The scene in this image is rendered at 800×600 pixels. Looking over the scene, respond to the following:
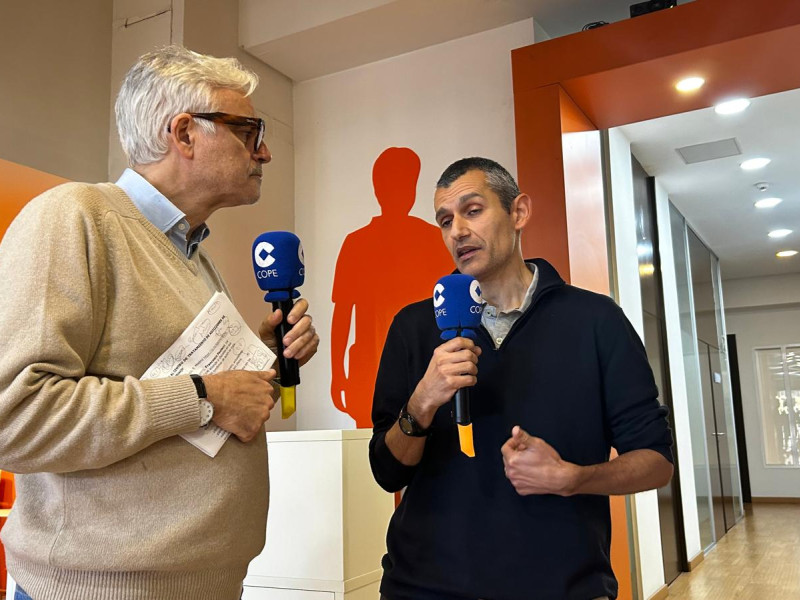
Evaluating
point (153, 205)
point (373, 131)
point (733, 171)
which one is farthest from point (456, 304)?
point (733, 171)

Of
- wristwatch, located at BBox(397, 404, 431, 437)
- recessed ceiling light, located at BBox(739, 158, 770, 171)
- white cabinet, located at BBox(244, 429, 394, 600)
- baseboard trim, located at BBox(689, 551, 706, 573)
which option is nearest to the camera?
wristwatch, located at BBox(397, 404, 431, 437)

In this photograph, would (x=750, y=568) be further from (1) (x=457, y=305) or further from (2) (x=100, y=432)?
(2) (x=100, y=432)

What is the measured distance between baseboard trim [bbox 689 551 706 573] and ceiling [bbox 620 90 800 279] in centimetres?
321

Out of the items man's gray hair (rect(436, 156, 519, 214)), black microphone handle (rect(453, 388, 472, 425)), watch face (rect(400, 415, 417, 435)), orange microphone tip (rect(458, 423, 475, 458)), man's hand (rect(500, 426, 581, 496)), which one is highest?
man's gray hair (rect(436, 156, 519, 214))

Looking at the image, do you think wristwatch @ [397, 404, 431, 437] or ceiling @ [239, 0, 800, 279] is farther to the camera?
ceiling @ [239, 0, 800, 279]

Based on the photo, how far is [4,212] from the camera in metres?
3.38

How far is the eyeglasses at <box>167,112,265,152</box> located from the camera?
145 cm

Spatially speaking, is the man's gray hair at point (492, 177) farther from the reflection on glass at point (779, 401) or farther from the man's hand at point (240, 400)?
the reflection on glass at point (779, 401)

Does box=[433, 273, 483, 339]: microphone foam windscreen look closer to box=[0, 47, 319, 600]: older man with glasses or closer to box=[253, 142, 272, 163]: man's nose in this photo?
box=[0, 47, 319, 600]: older man with glasses

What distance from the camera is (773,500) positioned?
11.3m

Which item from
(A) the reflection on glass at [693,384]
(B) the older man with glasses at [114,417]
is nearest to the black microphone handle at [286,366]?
(B) the older man with glasses at [114,417]

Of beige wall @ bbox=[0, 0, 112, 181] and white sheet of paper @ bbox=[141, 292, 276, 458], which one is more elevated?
beige wall @ bbox=[0, 0, 112, 181]

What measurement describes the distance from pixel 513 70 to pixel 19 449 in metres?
2.96

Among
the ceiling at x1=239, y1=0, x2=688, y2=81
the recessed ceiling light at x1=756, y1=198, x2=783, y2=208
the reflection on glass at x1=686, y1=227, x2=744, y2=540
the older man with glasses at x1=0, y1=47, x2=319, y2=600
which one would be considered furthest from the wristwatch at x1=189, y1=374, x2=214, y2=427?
the recessed ceiling light at x1=756, y1=198, x2=783, y2=208
